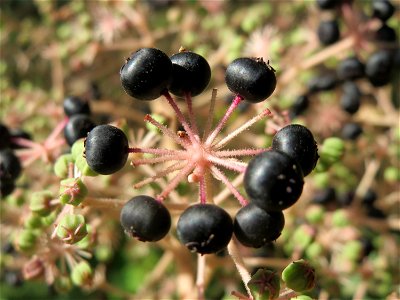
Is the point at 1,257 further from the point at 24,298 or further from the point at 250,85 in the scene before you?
the point at 250,85

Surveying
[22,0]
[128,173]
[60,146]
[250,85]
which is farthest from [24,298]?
[250,85]

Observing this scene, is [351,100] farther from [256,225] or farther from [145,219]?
[145,219]

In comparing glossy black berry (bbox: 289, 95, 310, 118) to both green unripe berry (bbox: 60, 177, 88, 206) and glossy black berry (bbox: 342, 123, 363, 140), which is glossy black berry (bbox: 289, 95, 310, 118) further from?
green unripe berry (bbox: 60, 177, 88, 206)

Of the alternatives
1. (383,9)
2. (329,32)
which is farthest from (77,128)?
(383,9)

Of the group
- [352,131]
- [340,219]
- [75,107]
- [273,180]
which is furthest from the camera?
[352,131]

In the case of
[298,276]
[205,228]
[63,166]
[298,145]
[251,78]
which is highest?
[251,78]

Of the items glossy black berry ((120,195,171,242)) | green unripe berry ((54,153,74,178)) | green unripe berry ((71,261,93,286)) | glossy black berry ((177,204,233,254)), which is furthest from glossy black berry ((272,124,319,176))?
green unripe berry ((71,261,93,286))

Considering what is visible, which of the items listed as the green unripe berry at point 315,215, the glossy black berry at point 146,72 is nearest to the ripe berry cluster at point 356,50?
the green unripe berry at point 315,215
